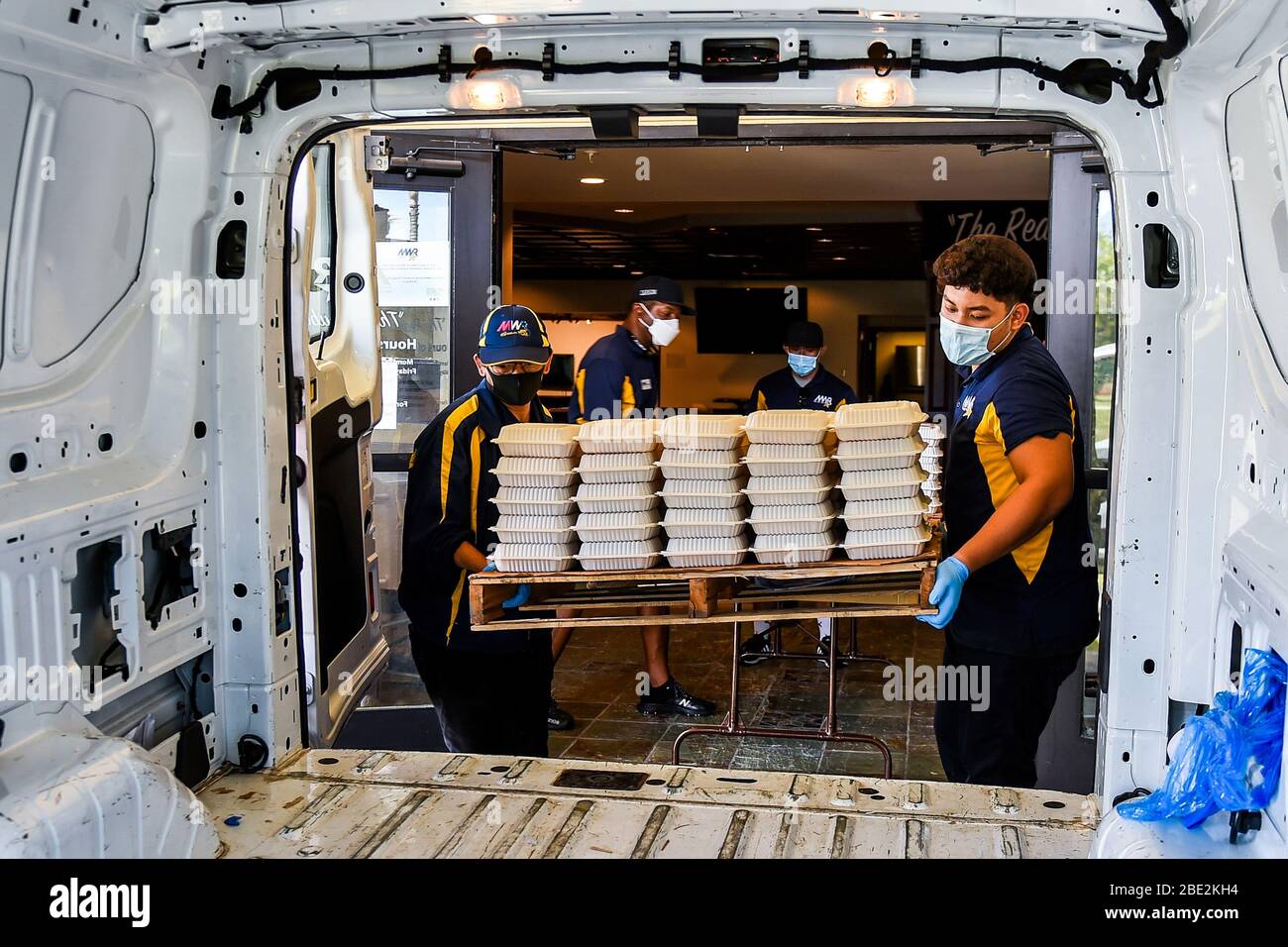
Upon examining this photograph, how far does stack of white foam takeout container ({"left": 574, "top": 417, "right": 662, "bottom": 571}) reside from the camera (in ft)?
13.6

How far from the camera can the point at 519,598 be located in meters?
4.43

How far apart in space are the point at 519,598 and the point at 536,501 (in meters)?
0.45

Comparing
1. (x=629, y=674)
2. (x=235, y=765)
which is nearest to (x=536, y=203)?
(x=629, y=674)

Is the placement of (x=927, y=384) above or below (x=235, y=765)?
above

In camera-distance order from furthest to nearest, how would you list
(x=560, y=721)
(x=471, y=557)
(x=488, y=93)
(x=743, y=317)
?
(x=743, y=317) → (x=560, y=721) → (x=471, y=557) → (x=488, y=93)

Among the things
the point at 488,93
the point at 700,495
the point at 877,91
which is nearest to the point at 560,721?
the point at 700,495

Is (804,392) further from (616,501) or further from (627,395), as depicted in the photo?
(616,501)

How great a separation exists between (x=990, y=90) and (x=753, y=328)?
19.7 meters

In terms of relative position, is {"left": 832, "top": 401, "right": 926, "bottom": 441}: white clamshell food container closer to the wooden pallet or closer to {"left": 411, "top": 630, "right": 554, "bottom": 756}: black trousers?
the wooden pallet

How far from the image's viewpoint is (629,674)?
29.0ft

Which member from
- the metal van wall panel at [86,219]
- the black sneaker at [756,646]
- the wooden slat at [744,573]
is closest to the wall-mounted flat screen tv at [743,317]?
the black sneaker at [756,646]

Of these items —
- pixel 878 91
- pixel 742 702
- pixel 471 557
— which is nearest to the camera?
pixel 878 91

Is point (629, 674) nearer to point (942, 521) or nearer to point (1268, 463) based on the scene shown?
point (942, 521)

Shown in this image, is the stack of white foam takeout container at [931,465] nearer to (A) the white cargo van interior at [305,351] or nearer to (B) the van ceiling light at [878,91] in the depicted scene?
(A) the white cargo van interior at [305,351]
